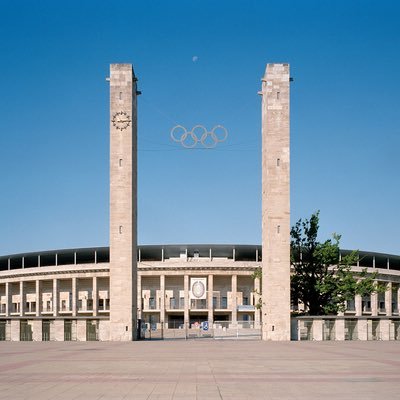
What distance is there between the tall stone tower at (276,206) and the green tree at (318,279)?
1413 centimetres

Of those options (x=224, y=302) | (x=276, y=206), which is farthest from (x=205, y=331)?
(x=276, y=206)

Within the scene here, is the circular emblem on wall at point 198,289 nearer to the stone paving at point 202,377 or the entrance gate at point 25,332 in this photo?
the entrance gate at point 25,332

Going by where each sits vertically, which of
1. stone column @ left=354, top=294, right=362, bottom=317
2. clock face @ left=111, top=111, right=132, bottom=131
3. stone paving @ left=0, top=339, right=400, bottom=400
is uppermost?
clock face @ left=111, top=111, right=132, bottom=131

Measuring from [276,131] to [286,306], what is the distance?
1430 cm

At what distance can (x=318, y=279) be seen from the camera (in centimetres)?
7012

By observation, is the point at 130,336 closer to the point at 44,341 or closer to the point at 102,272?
the point at 44,341

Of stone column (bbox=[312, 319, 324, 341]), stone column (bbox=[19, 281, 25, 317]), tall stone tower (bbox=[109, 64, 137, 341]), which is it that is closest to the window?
stone column (bbox=[19, 281, 25, 317])

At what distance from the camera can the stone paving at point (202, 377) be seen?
18.5 m

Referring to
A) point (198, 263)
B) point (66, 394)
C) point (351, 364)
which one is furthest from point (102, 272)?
point (66, 394)

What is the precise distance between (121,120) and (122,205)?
7.16 m

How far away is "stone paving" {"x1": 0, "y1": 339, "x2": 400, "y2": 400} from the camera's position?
18484 mm

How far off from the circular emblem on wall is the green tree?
9.22 m

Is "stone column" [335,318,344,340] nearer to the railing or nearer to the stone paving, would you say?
the railing

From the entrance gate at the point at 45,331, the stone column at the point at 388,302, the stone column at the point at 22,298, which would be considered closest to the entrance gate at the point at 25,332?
the entrance gate at the point at 45,331
